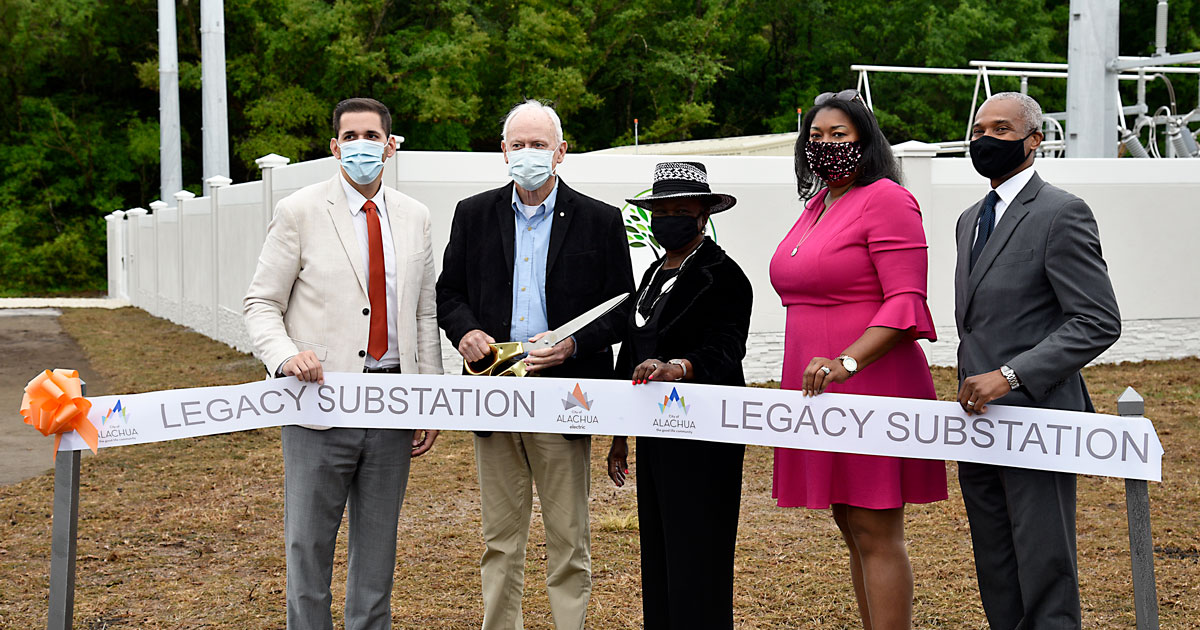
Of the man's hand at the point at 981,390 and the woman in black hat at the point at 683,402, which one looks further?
the woman in black hat at the point at 683,402

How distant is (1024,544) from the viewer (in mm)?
3479

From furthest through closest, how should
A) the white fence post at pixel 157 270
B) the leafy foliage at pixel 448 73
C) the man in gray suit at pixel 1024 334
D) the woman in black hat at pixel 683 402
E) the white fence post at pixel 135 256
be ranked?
the leafy foliage at pixel 448 73 → the white fence post at pixel 135 256 → the white fence post at pixel 157 270 → the woman in black hat at pixel 683 402 → the man in gray suit at pixel 1024 334

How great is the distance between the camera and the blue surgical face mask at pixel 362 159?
388 cm

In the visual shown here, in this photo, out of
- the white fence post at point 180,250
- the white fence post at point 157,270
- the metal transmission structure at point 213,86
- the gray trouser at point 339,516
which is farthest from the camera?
the white fence post at point 157,270

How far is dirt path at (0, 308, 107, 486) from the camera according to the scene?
903 cm

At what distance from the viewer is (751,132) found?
41000 mm

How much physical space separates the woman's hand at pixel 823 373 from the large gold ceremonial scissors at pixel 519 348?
716 mm

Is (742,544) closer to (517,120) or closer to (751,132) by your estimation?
(517,120)

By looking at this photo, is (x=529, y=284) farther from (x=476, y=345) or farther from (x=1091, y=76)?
(x=1091, y=76)

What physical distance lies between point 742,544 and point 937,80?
34.0 meters

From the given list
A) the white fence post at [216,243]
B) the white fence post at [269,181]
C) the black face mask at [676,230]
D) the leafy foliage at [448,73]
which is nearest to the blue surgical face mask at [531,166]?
the black face mask at [676,230]

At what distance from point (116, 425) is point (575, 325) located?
1640 mm

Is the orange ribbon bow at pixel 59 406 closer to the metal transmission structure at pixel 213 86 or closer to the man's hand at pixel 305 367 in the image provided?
the man's hand at pixel 305 367

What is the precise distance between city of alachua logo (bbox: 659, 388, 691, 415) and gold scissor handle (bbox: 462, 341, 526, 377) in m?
0.52
